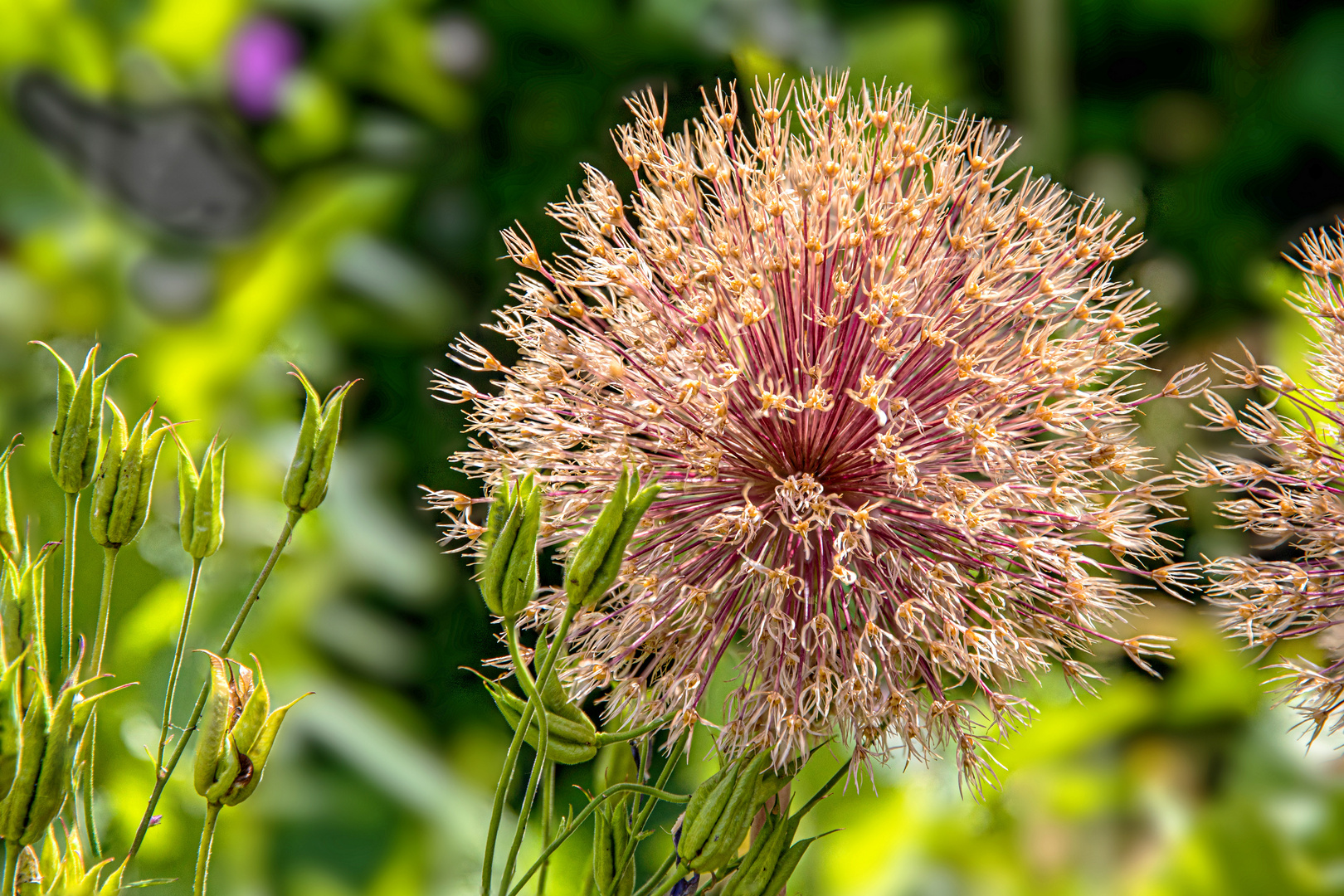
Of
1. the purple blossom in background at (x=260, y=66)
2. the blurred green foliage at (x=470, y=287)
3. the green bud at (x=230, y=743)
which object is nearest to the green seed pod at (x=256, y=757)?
the green bud at (x=230, y=743)

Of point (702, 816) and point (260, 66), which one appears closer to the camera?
point (702, 816)

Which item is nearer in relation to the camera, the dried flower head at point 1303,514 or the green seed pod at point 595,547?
the green seed pod at point 595,547

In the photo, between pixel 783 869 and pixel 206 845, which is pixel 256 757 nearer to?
pixel 206 845

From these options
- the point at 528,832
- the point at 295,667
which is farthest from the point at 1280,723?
the point at 295,667

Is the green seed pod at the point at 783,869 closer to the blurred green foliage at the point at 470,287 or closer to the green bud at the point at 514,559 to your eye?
the green bud at the point at 514,559

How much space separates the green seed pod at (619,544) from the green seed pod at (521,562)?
0.06 ft

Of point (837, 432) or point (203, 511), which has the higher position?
point (837, 432)

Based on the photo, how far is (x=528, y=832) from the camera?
1.98ft

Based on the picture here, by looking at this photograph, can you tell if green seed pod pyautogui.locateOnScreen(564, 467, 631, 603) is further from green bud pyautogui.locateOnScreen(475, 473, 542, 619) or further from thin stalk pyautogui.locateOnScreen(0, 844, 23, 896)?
thin stalk pyautogui.locateOnScreen(0, 844, 23, 896)

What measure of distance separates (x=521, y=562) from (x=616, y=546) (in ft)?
0.08

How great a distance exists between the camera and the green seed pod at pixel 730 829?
29cm

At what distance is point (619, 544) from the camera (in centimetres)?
25

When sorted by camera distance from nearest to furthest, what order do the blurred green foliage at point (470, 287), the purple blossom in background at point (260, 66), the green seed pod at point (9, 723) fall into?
the green seed pod at point (9, 723)
the blurred green foliage at point (470, 287)
the purple blossom in background at point (260, 66)

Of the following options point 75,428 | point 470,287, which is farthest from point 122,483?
point 470,287
